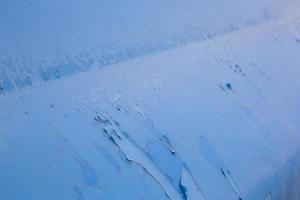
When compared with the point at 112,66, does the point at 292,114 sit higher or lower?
lower

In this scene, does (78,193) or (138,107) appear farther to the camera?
(138,107)

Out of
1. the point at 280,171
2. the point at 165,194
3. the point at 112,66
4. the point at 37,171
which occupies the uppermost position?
the point at 112,66

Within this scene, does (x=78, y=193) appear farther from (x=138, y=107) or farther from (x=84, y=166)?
(x=138, y=107)

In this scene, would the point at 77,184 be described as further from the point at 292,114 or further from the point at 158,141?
the point at 292,114

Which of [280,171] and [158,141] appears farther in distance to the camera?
[280,171]

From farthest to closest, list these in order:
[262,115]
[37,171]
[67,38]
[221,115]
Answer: [262,115], [221,115], [67,38], [37,171]

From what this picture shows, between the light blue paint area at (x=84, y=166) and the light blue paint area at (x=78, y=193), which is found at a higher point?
the light blue paint area at (x=84, y=166)

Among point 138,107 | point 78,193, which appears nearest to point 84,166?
point 78,193

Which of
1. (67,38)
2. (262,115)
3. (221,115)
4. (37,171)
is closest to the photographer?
(37,171)

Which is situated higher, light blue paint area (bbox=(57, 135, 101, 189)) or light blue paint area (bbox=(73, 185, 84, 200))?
light blue paint area (bbox=(57, 135, 101, 189))

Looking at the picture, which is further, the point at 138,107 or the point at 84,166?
the point at 138,107

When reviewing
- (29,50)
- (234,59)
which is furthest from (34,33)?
(234,59)
